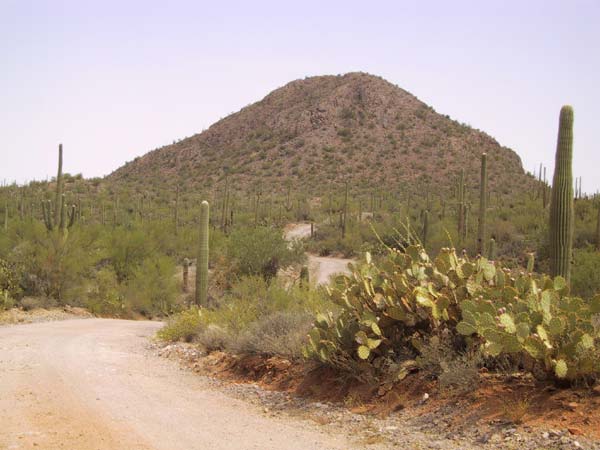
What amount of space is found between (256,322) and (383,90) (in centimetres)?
7749

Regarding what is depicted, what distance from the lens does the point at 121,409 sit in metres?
8.11

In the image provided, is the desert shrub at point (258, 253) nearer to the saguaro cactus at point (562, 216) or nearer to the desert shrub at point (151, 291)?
the desert shrub at point (151, 291)

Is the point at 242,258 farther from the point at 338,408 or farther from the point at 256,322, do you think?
the point at 338,408

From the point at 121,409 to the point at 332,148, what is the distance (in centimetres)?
6883

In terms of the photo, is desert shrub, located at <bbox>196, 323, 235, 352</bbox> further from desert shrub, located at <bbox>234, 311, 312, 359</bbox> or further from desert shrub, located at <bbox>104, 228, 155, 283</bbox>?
desert shrub, located at <bbox>104, 228, 155, 283</bbox>

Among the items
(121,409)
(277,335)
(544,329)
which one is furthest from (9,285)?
(544,329)

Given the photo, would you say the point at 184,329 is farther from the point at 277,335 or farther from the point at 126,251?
the point at 126,251

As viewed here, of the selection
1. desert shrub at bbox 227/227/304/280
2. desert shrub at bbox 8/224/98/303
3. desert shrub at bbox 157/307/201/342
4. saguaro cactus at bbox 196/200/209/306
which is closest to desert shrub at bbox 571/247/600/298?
saguaro cactus at bbox 196/200/209/306

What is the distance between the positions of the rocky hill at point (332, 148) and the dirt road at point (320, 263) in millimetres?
17060

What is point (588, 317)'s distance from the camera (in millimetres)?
7094

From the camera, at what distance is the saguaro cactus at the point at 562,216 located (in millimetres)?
9727

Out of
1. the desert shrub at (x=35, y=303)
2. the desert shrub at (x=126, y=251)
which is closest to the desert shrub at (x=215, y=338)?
the desert shrub at (x=35, y=303)

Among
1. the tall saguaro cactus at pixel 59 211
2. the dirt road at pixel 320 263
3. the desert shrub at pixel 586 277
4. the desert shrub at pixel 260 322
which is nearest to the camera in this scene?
the desert shrub at pixel 260 322

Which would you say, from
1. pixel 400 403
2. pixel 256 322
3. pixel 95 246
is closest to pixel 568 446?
pixel 400 403
